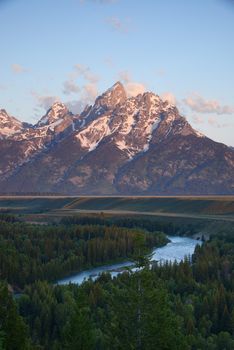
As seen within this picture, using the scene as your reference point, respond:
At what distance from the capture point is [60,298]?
86.8 metres

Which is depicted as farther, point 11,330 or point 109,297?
point 109,297

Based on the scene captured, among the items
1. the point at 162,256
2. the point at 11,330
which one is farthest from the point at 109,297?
the point at 162,256

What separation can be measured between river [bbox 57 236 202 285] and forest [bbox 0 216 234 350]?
2.92m

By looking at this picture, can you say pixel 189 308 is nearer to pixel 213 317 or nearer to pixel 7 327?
pixel 213 317

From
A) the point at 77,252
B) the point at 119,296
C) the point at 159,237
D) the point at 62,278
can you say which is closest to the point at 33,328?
the point at 119,296

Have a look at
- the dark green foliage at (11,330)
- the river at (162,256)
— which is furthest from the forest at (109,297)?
the river at (162,256)

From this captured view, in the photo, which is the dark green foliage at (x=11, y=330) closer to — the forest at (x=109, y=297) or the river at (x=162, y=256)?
the forest at (x=109, y=297)

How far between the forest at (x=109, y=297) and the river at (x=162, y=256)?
9.59ft

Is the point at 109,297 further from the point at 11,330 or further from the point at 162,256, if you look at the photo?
the point at 162,256

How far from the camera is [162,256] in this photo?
144125 millimetres

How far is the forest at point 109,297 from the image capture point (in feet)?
159

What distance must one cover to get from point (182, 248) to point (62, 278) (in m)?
52.0

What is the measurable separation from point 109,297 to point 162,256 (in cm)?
6841

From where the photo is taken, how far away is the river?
12006 centimetres
